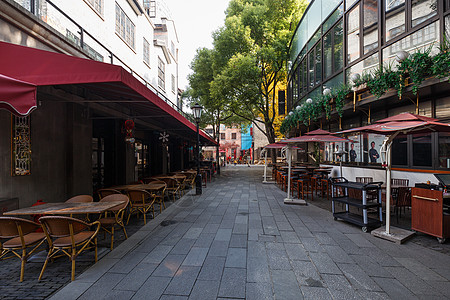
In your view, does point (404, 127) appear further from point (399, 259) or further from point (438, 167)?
point (438, 167)

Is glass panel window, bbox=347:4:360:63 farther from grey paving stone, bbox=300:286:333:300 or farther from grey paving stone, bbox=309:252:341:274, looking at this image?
grey paving stone, bbox=300:286:333:300

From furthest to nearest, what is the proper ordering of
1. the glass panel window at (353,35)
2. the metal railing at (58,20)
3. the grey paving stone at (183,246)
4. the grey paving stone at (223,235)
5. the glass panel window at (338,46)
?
the glass panel window at (338,46) → the glass panel window at (353,35) → the metal railing at (58,20) → the grey paving stone at (223,235) → the grey paving stone at (183,246)

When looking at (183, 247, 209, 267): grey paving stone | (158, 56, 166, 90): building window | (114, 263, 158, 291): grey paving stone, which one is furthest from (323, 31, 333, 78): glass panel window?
(158, 56, 166, 90): building window

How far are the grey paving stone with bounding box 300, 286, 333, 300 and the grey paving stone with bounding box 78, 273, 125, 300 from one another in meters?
2.55

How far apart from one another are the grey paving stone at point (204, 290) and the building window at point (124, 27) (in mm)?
12727

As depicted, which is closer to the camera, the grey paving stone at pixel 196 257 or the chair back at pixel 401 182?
the grey paving stone at pixel 196 257

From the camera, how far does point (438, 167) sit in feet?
22.2

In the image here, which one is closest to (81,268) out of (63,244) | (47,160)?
(63,244)

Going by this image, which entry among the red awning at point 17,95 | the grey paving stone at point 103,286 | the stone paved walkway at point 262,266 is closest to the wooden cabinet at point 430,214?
the stone paved walkway at point 262,266

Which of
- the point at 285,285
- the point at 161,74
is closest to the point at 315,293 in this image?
the point at 285,285

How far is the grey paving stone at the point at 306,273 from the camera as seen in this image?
121 inches

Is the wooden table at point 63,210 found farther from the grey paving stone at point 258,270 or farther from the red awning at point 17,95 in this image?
the grey paving stone at point 258,270

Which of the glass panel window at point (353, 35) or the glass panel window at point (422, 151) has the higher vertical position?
the glass panel window at point (353, 35)

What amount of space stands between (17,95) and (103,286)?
2.68m
